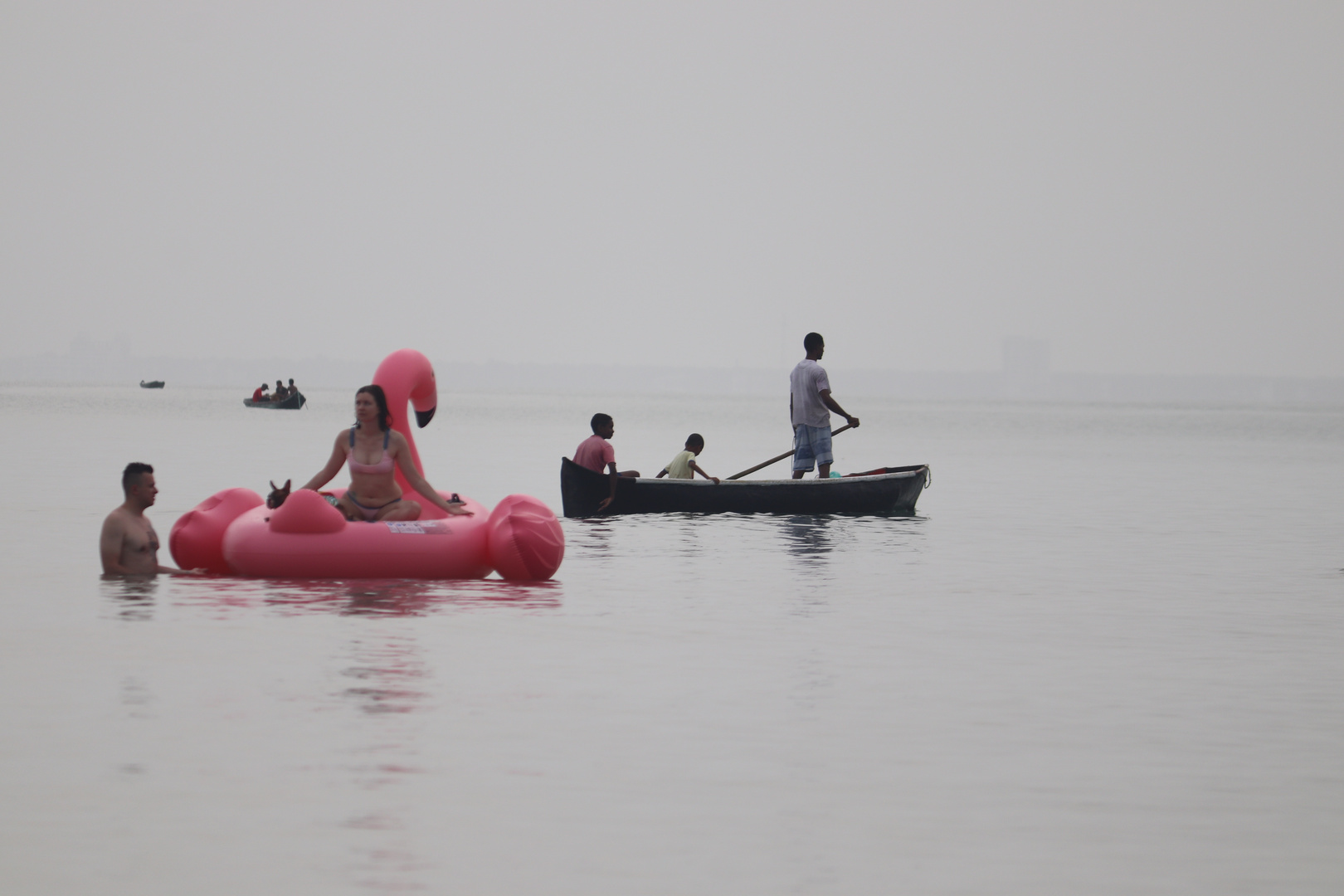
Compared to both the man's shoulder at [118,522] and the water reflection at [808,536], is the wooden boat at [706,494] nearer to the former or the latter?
the water reflection at [808,536]

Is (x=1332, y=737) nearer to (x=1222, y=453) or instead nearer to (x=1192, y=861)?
(x=1192, y=861)

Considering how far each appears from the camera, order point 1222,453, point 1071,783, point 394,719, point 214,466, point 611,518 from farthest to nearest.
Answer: point 1222,453 < point 214,466 < point 611,518 < point 394,719 < point 1071,783

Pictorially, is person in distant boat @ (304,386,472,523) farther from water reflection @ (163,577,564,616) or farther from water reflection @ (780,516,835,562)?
water reflection @ (780,516,835,562)

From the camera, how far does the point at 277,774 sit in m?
7.02

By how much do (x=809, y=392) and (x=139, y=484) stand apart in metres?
9.89

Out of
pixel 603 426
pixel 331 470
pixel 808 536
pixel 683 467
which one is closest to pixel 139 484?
pixel 331 470

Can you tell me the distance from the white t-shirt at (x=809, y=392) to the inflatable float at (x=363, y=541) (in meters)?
7.02

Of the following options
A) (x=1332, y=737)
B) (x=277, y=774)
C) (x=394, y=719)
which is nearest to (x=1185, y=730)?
(x=1332, y=737)

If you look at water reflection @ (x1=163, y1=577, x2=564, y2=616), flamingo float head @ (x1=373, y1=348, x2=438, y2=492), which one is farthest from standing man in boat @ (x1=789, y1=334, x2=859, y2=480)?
water reflection @ (x1=163, y1=577, x2=564, y2=616)

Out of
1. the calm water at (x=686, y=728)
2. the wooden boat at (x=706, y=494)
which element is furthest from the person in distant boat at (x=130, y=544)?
the wooden boat at (x=706, y=494)

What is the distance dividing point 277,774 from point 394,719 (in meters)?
1.27

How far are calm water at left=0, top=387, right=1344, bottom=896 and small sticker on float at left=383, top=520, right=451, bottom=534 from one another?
50cm

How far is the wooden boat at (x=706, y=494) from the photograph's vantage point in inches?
821

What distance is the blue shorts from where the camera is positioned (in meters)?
20.9
